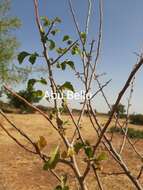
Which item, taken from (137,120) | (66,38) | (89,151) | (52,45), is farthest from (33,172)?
(137,120)

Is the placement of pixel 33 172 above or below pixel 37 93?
below

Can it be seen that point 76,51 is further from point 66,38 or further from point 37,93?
point 37,93

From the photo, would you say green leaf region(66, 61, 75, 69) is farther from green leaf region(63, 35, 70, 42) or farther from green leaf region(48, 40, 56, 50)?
green leaf region(63, 35, 70, 42)

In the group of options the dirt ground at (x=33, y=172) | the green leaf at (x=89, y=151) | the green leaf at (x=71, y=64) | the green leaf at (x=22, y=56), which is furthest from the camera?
the dirt ground at (x=33, y=172)

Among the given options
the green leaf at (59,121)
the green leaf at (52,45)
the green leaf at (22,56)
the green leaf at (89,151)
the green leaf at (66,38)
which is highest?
the green leaf at (66,38)

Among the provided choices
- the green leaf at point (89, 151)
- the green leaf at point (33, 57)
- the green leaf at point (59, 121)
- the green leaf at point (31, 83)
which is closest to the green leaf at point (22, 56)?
the green leaf at point (33, 57)

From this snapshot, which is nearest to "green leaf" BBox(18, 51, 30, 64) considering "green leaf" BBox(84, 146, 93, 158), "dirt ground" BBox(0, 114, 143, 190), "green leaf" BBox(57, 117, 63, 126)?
"green leaf" BBox(57, 117, 63, 126)

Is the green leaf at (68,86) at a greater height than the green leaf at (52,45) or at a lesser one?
lesser

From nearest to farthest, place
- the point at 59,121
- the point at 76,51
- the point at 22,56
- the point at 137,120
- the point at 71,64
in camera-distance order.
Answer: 1. the point at 59,121
2. the point at 22,56
3. the point at 71,64
4. the point at 76,51
5. the point at 137,120

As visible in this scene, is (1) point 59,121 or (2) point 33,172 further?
(2) point 33,172

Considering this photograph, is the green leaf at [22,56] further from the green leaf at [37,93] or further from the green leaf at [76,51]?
the green leaf at [76,51]

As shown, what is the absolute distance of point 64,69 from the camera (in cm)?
170

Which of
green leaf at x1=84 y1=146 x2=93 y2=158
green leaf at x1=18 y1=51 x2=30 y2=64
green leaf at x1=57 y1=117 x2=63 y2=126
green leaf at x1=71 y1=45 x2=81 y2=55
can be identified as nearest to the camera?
green leaf at x1=84 y1=146 x2=93 y2=158

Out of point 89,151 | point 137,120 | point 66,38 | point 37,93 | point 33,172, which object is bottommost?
point 33,172
